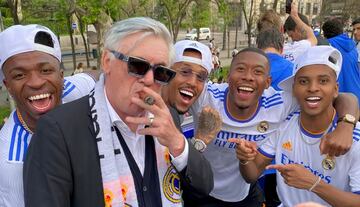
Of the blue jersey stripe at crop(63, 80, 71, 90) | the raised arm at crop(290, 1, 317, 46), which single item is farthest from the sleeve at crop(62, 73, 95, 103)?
the raised arm at crop(290, 1, 317, 46)

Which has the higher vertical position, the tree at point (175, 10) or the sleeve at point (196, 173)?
the tree at point (175, 10)

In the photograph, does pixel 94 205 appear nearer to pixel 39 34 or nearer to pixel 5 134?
pixel 5 134

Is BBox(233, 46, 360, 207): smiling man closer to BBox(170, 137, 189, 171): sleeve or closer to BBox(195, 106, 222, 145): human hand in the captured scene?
BBox(195, 106, 222, 145): human hand

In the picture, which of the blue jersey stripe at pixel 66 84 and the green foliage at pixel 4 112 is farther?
the green foliage at pixel 4 112

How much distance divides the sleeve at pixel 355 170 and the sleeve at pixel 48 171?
188cm

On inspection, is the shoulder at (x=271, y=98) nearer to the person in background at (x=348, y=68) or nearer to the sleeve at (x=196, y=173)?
the sleeve at (x=196, y=173)

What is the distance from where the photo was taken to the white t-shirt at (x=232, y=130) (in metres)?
3.17

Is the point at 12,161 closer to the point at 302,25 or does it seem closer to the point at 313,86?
the point at 313,86

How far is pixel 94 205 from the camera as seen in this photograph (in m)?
1.84

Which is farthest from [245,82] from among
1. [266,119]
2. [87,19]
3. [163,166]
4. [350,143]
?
[87,19]

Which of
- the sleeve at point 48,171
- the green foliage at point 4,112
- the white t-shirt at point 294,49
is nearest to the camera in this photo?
the sleeve at point 48,171

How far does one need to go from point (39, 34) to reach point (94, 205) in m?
1.18

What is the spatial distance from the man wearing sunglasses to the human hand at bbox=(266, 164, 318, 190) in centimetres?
74

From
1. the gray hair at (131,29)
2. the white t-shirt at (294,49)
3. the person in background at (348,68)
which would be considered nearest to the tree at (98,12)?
the white t-shirt at (294,49)
